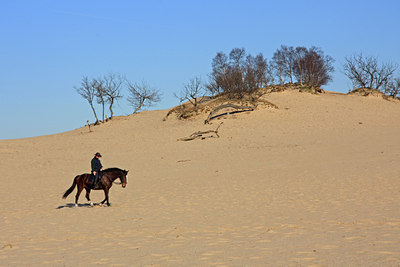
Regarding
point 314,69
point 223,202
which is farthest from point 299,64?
point 223,202

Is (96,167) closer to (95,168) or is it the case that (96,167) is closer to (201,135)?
(95,168)

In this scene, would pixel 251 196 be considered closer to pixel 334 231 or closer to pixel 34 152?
pixel 334 231

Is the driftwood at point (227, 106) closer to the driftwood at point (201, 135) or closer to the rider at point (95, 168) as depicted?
the driftwood at point (201, 135)

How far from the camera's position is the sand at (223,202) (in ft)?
24.5

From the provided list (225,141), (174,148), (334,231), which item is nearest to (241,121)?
(225,141)

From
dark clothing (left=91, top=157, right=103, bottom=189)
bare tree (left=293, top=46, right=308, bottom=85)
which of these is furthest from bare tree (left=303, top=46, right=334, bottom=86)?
dark clothing (left=91, top=157, right=103, bottom=189)

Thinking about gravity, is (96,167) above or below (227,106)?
below

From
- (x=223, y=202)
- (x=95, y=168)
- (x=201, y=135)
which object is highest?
(x=201, y=135)

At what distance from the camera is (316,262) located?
21.2 ft

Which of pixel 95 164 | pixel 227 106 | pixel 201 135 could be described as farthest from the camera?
pixel 227 106

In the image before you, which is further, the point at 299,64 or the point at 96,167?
the point at 299,64

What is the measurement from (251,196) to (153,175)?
9065mm

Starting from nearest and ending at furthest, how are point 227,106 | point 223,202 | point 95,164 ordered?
point 95,164
point 223,202
point 227,106

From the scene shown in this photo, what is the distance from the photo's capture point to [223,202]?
13.8m
